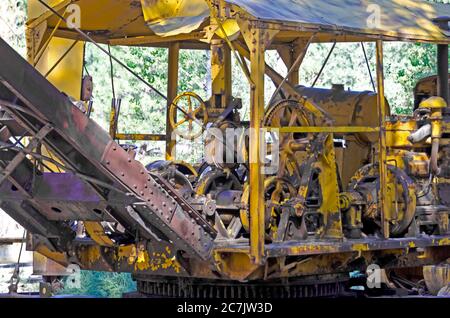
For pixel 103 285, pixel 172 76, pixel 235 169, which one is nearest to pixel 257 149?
pixel 235 169

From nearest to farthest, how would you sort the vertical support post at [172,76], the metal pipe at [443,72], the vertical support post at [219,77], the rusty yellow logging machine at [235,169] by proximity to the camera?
the rusty yellow logging machine at [235,169], the vertical support post at [219,77], the metal pipe at [443,72], the vertical support post at [172,76]

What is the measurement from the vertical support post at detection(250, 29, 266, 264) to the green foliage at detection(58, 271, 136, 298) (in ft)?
20.9

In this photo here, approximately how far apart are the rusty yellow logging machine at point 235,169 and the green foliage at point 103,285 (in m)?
3.62

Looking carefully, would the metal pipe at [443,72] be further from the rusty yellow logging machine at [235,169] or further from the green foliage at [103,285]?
the green foliage at [103,285]

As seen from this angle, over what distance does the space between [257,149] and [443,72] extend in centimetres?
467

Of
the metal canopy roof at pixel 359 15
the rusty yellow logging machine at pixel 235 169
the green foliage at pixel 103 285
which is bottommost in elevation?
the green foliage at pixel 103 285

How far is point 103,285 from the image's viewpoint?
18203mm

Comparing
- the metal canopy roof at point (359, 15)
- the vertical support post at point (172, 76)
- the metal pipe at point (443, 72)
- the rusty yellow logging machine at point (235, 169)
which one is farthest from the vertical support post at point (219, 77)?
the metal pipe at point (443, 72)

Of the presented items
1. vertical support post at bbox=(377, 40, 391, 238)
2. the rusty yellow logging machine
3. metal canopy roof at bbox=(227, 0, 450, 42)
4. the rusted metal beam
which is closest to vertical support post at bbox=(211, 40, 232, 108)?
the rusty yellow logging machine

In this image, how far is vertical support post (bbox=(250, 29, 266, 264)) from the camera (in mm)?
10539

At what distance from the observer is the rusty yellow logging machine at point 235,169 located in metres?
10.5

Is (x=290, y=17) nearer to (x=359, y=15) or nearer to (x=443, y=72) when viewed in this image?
(x=359, y=15)

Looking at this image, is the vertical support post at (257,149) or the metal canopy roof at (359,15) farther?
the metal canopy roof at (359,15)
